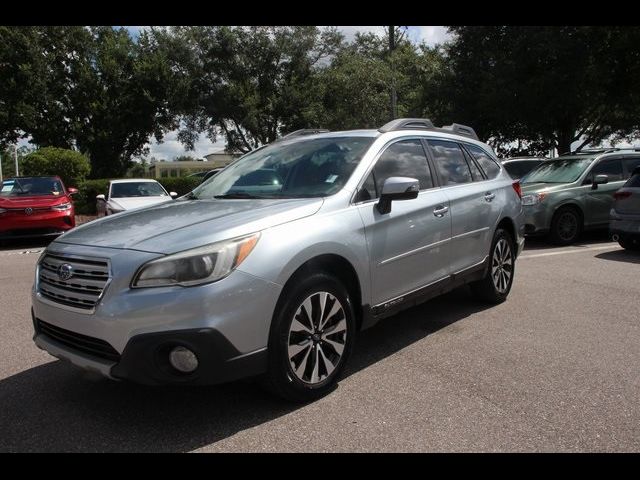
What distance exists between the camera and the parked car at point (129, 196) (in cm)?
1314

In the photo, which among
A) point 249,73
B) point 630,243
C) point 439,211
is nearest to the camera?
point 439,211

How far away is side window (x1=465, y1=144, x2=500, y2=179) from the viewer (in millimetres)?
5605

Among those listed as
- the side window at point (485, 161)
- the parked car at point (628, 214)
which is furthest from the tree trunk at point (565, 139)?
the side window at point (485, 161)

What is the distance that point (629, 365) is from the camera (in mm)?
3965

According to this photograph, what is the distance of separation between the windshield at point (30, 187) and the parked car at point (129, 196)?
101 cm

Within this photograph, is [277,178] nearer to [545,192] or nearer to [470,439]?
[470,439]

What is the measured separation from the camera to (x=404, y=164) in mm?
4434

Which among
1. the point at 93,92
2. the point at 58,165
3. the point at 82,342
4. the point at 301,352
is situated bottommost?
the point at 301,352

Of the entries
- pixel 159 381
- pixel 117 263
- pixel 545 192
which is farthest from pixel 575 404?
pixel 545 192

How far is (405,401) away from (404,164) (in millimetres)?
1928

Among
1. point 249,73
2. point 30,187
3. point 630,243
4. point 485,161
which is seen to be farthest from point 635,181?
point 249,73

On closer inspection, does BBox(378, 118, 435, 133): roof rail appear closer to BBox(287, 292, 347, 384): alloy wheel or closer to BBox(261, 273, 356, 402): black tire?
BBox(261, 273, 356, 402): black tire

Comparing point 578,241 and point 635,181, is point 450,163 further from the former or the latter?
point 578,241
